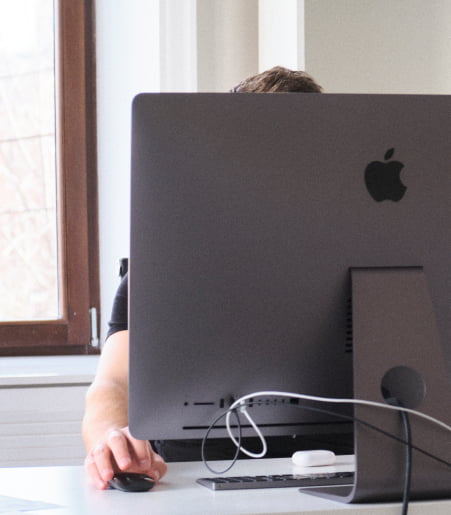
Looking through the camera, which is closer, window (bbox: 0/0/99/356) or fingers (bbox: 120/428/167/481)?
fingers (bbox: 120/428/167/481)

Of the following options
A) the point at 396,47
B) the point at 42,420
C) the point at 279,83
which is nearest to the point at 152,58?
the point at 396,47

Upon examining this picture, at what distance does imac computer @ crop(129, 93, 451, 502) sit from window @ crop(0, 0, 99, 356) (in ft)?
5.80

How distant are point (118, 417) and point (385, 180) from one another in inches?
22.7

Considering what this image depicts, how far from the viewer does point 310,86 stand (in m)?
1.82

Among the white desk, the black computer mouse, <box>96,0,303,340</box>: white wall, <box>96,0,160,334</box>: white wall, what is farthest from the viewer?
<box>96,0,160,334</box>: white wall

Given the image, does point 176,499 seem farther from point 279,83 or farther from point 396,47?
point 396,47

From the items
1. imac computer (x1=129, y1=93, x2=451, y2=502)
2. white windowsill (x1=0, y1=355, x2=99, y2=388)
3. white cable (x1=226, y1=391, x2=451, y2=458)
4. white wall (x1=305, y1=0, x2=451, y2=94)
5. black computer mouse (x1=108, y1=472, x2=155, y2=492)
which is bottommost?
white windowsill (x1=0, y1=355, x2=99, y2=388)

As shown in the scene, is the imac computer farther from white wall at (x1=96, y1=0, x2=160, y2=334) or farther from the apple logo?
white wall at (x1=96, y1=0, x2=160, y2=334)

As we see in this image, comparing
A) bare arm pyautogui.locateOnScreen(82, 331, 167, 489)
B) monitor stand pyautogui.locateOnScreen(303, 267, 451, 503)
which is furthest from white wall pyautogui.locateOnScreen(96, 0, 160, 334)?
monitor stand pyautogui.locateOnScreen(303, 267, 451, 503)

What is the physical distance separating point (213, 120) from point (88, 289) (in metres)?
1.82

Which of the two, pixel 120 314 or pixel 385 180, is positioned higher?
pixel 385 180

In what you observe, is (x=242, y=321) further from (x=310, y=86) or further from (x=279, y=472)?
(x=310, y=86)

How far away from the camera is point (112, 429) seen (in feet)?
4.27

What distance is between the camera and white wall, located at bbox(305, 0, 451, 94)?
7.67 ft
